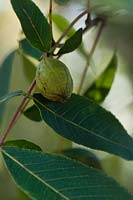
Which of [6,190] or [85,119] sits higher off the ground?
[85,119]

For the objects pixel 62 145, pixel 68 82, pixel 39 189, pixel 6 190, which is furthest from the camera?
pixel 6 190

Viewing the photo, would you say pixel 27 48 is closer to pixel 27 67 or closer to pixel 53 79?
pixel 27 67

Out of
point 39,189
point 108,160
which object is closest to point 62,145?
point 108,160

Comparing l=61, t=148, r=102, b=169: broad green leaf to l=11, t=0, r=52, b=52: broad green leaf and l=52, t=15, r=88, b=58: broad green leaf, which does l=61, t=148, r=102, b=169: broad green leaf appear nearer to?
l=52, t=15, r=88, b=58: broad green leaf

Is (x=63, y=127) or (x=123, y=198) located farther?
(x=63, y=127)

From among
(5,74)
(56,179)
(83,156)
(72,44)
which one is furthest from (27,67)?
(56,179)

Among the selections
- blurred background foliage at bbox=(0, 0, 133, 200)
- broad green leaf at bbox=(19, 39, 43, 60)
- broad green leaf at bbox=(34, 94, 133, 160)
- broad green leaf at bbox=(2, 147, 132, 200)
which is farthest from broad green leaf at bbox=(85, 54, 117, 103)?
broad green leaf at bbox=(2, 147, 132, 200)

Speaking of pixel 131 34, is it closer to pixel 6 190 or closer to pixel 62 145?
pixel 62 145
